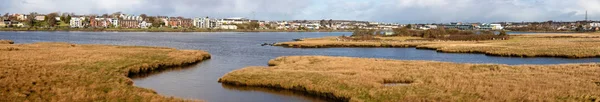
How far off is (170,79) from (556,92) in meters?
24.8

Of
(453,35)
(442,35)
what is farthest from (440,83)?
(442,35)

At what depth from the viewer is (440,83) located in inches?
1113

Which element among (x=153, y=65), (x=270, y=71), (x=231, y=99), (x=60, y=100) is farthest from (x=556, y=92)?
(x=153, y=65)

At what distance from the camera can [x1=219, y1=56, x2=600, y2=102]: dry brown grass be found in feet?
79.5

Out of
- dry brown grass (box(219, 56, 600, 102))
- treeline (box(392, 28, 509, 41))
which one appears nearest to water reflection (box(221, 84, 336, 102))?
dry brown grass (box(219, 56, 600, 102))

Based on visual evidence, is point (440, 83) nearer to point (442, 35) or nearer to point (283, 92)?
point (283, 92)

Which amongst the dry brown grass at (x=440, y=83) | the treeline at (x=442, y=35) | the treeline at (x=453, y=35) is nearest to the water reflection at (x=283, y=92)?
the dry brown grass at (x=440, y=83)

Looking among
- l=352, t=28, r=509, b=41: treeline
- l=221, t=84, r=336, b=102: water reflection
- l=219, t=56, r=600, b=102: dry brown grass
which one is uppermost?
l=352, t=28, r=509, b=41: treeline

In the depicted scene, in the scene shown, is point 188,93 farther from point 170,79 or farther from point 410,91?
point 410,91

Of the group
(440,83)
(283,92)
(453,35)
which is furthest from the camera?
(453,35)

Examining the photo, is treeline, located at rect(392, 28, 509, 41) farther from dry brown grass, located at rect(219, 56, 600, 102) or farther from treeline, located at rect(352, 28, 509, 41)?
dry brown grass, located at rect(219, 56, 600, 102)

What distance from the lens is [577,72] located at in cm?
3431

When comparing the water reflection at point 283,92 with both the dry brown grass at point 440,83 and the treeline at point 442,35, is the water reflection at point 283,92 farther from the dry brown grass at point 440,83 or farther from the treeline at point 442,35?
the treeline at point 442,35

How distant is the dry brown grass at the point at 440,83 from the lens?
79.5ft
